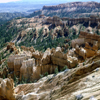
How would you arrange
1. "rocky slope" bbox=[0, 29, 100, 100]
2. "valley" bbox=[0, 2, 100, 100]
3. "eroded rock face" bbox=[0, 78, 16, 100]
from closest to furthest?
"rocky slope" bbox=[0, 29, 100, 100] → "valley" bbox=[0, 2, 100, 100] → "eroded rock face" bbox=[0, 78, 16, 100]

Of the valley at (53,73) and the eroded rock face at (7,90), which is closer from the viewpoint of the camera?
the valley at (53,73)

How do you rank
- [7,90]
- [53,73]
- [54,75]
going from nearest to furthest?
[7,90]
[54,75]
[53,73]

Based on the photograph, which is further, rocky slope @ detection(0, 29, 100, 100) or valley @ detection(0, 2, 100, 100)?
valley @ detection(0, 2, 100, 100)

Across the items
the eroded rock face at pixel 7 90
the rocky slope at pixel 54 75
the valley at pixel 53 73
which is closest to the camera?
the rocky slope at pixel 54 75

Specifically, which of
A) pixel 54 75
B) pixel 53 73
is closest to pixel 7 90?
pixel 54 75

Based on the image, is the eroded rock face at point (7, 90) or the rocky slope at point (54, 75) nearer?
the rocky slope at point (54, 75)

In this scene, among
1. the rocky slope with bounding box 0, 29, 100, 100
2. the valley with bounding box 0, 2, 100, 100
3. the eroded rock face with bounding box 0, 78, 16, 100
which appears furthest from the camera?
the eroded rock face with bounding box 0, 78, 16, 100

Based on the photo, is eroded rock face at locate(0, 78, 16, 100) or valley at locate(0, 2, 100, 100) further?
eroded rock face at locate(0, 78, 16, 100)

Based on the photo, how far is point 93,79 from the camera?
1266 centimetres

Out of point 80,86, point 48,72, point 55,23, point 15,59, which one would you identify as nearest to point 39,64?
point 48,72

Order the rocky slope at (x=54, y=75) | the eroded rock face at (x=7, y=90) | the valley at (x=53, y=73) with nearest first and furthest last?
the rocky slope at (x=54, y=75), the valley at (x=53, y=73), the eroded rock face at (x=7, y=90)

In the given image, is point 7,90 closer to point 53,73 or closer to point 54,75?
point 54,75

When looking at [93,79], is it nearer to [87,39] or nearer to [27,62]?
[27,62]

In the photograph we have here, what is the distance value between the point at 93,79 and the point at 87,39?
119 feet
